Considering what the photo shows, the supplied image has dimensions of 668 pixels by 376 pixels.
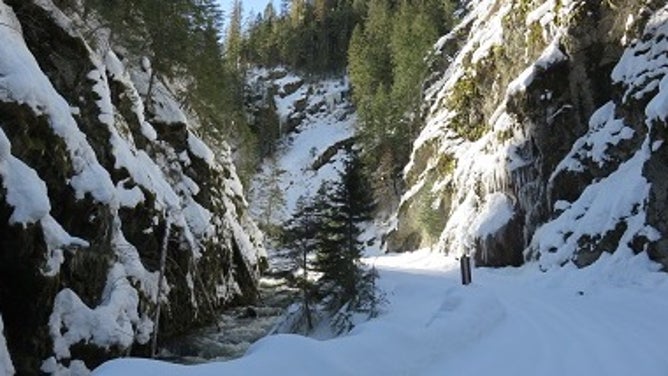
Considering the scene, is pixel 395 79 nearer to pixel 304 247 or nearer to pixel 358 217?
pixel 358 217

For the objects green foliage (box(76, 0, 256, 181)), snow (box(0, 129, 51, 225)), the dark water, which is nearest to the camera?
snow (box(0, 129, 51, 225))

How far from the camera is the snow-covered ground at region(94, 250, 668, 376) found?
7.48 meters

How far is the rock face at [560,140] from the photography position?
705 inches

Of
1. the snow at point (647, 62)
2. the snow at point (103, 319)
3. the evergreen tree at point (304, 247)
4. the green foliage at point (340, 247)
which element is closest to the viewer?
the snow at point (103, 319)

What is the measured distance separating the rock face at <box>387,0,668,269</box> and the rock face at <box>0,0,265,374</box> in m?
12.2

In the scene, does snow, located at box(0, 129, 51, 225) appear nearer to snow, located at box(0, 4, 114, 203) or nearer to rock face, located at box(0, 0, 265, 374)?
rock face, located at box(0, 0, 265, 374)

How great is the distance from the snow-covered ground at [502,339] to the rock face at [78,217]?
17.1 feet

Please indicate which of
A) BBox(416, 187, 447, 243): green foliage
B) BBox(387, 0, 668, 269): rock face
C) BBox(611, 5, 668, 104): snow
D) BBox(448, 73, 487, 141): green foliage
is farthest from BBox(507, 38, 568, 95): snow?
BBox(416, 187, 447, 243): green foliage

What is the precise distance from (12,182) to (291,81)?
3607 inches

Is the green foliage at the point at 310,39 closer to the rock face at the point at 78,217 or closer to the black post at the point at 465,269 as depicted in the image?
the rock face at the point at 78,217

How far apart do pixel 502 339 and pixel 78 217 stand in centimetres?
939

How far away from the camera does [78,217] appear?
13422 millimetres

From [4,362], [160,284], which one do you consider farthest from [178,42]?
[4,362]

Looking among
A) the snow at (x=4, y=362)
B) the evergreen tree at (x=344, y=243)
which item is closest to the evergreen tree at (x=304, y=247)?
the evergreen tree at (x=344, y=243)
